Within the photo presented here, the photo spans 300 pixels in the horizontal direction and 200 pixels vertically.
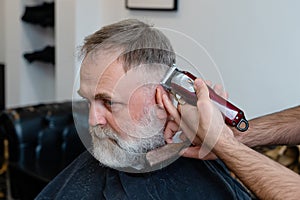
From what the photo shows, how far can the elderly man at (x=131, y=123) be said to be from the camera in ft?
3.25

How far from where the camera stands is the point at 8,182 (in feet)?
7.63

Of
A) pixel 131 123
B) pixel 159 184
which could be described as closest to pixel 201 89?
pixel 131 123

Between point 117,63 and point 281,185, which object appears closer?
point 281,185

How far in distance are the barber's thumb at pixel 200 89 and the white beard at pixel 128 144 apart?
17 centimetres

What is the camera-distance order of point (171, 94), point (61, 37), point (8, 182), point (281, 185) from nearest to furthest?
1. point (281, 185)
2. point (171, 94)
3. point (8, 182)
4. point (61, 37)

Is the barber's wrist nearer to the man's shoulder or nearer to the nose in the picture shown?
the nose

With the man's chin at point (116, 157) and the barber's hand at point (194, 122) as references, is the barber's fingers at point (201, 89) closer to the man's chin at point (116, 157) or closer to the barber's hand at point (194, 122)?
the barber's hand at point (194, 122)

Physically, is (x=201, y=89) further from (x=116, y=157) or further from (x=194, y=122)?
(x=116, y=157)

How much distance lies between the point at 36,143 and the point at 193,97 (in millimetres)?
1563

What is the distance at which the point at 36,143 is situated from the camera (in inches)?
90.0

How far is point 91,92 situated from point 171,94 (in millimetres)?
193

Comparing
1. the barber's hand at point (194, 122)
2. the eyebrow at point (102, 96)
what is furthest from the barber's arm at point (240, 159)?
A: the eyebrow at point (102, 96)

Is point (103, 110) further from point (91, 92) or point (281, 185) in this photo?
point (281, 185)

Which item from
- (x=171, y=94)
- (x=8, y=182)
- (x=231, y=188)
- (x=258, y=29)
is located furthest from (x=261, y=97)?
(x=8, y=182)
